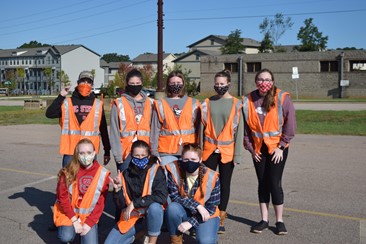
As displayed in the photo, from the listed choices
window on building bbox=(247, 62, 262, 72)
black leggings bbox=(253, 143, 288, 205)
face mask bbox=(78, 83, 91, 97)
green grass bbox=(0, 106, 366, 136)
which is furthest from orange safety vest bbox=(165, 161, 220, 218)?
window on building bbox=(247, 62, 262, 72)

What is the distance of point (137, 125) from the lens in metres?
5.64

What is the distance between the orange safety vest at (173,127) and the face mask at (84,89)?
0.88 m

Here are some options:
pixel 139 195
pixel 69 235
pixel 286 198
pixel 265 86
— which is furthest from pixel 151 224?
pixel 286 198

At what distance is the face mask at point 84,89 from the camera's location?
5734mm

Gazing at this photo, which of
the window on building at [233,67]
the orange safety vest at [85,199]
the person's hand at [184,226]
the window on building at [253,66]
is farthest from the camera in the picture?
the window on building at [233,67]

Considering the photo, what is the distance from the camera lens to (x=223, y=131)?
18.0 ft

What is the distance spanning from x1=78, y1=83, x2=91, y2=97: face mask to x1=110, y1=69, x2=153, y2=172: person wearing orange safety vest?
1.29 ft

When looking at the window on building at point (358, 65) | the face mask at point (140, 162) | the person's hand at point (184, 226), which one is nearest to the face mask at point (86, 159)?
the face mask at point (140, 162)

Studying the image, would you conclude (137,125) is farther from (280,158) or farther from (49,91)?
(49,91)

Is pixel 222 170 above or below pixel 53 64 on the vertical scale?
below

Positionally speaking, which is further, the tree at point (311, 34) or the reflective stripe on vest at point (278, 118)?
the tree at point (311, 34)

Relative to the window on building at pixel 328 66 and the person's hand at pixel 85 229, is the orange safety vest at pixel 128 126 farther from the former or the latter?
the window on building at pixel 328 66

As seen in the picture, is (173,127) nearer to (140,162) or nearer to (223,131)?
(223,131)

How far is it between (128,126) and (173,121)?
56 cm
